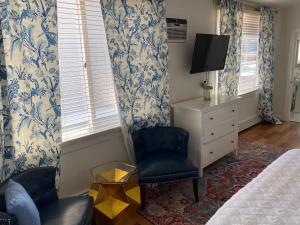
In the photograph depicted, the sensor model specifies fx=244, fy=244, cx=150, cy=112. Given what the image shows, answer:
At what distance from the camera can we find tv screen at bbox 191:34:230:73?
120 inches

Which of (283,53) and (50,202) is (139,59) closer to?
(50,202)

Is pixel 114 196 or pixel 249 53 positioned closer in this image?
pixel 114 196

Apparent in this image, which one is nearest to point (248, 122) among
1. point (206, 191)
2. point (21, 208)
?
point (206, 191)

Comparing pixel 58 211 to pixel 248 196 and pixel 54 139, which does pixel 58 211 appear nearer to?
pixel 54 139

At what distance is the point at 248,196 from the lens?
1.32 m

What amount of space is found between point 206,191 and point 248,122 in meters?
2.51

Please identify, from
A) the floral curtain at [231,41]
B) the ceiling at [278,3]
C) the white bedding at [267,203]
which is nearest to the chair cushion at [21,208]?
the white bedding at [267,203]

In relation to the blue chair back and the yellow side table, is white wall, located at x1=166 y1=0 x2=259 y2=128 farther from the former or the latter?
the yellow side table

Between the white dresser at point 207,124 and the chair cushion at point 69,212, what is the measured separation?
1.43 metres

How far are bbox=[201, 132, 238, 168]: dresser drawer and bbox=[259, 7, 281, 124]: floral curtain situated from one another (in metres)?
1.90

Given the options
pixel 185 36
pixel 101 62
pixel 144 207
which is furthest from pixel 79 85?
pixel 185 36

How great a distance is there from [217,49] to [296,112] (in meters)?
3.36

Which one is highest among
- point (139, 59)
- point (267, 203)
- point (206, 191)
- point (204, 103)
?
point (139, 59)

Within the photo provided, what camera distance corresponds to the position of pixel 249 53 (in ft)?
14.3
